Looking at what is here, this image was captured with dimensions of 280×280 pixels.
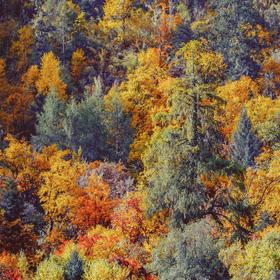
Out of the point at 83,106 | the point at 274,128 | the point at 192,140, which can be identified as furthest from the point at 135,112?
the point at 192,140

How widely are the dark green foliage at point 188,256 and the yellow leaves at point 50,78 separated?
52.2 m

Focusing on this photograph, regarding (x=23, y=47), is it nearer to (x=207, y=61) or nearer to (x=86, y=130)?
(x=86, y=130)

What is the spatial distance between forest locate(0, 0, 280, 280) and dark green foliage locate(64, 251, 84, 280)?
79 mm

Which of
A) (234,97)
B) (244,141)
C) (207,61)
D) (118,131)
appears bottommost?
(118,131)

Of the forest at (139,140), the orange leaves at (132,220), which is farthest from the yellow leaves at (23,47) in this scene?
the orange leaves at (132,220)

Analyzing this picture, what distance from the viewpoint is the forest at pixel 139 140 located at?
2502cm

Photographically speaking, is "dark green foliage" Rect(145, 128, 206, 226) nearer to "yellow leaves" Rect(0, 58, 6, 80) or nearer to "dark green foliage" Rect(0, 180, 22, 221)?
"dark green foliage" Rect(0, 180, 22, 221)

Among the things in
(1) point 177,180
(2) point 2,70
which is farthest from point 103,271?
(2) point 2,70

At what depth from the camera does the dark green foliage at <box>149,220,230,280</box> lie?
25.1m

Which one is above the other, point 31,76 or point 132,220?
point 31,76

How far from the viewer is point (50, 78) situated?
259 feet

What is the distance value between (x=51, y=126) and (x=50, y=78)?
13.6 meters

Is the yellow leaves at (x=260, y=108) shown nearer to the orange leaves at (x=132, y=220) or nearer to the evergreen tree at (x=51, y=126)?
the evergreen tree at (x=51, y=126)

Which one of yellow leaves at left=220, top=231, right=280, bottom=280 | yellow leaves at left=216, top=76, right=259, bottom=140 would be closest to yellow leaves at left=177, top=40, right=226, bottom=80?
yellow leaves at left=216, top=76, right=259, bottom=140
